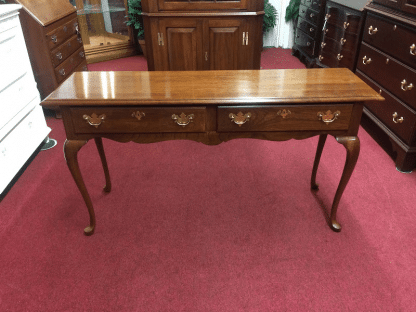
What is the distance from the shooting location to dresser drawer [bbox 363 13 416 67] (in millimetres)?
2520

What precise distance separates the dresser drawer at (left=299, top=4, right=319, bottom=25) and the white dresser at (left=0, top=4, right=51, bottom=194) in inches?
140

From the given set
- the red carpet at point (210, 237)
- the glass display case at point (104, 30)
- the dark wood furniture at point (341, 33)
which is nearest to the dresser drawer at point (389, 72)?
the dark wood furniture at point (341, 33)

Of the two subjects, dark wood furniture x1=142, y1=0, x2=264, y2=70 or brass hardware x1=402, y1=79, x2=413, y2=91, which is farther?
dark wood furniture x1=142, y1=0, x2=264, y2=70

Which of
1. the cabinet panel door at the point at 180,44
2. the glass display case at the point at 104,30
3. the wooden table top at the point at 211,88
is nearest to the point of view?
the wooden table top at the point at 211,88

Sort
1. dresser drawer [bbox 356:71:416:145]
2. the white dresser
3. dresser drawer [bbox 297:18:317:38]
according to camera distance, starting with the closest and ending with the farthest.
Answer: the white dresser → dresser drawer [bbox 356:71:416:145] → dresser drawer [bbox 297:18:317:38]

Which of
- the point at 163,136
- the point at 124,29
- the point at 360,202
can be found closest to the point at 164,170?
the point at 163,136

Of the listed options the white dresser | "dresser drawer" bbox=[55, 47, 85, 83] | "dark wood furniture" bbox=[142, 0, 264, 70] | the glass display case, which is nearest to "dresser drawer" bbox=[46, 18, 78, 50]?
"dresser drawer" bbox=[55, 47, 85, 83]

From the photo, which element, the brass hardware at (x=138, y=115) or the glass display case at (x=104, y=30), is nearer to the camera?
the brass hardware at (x=138, y=115)

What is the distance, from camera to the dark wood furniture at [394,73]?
2.54 meters

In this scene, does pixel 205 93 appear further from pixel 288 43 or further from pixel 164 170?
pixel 288 43

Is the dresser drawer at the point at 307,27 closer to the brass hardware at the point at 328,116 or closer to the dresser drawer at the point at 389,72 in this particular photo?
the dresser drawer at the point at 389,72

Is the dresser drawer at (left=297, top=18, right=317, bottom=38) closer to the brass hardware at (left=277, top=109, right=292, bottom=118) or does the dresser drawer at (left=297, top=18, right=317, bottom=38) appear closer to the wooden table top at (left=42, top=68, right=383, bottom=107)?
the wooden table top at (left=42, top=68, right=383, bottom=107)

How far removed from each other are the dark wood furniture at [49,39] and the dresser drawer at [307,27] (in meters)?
3.01

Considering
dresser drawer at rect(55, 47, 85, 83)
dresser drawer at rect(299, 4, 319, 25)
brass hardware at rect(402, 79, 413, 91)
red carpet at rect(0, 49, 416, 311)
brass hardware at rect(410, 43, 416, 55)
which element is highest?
brass hardware at rect(410, 43, 416, 55)
